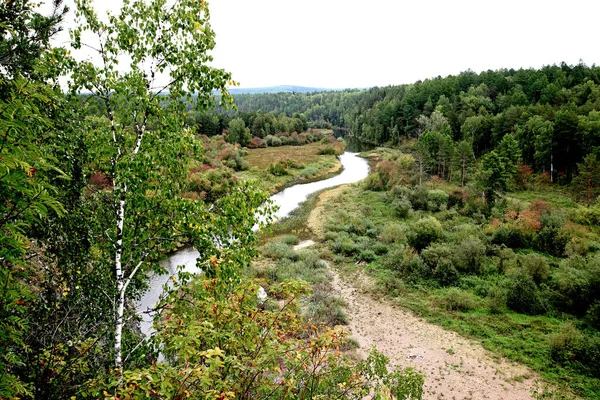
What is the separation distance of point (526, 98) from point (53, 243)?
81.5 m

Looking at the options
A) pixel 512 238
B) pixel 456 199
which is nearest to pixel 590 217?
pixel 512 238

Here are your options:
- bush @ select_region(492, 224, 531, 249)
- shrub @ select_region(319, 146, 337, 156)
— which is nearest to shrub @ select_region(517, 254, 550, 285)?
bush @ select_region(492, 224, 531, 249)

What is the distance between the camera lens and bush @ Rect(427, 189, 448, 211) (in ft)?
126

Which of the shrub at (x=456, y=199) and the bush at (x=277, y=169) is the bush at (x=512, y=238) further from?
the bush at (x=277, y=169)

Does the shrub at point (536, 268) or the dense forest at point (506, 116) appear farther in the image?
the dense forest at point (506, 116)

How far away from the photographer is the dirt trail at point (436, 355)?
14.1 m

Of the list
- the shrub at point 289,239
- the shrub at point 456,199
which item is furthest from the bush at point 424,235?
the shrub at point 456,199

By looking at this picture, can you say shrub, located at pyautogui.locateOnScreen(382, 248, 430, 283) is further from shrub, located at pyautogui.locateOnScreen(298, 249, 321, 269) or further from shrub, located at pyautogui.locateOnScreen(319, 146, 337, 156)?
shrub, located at pyautogui.locateOnScreen(319, 146, 337, 156)

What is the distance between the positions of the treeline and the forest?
532 mm

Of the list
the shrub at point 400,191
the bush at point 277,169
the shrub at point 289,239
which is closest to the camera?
the shrub at point 289,239

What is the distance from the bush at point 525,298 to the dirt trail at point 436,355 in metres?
4.72

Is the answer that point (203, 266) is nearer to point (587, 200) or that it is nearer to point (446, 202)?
point (446, 202)

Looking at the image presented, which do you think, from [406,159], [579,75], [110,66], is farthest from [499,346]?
[579,75]

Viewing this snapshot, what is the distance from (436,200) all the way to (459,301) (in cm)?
2098
